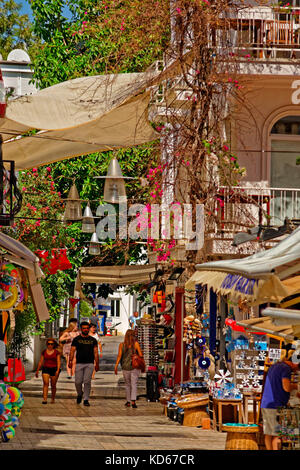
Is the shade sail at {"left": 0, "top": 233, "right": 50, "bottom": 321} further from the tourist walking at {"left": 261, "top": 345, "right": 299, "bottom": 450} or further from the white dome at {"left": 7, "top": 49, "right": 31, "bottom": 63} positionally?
the white dome at {"left": 7, "top": 49, "right": 31, "bottom": 63}

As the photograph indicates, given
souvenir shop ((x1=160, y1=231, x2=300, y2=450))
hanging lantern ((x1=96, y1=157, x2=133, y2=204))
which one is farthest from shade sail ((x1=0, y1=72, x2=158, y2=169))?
souvenir shop ((x1=160, y1=231, x2=300, y2=450))

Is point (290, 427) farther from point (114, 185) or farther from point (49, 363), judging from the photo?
point (49, 363)

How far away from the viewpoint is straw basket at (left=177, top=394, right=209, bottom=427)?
18.5 m

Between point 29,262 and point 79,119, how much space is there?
466 cm

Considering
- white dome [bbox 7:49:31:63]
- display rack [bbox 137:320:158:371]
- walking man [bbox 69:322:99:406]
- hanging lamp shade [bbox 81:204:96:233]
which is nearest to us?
walking man [bbox 69:322:99:406]

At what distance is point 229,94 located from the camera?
19703 millimetres

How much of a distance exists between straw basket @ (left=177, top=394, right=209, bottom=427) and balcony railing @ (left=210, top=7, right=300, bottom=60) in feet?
22.8

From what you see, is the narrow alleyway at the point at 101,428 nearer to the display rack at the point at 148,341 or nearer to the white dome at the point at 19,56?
the display rack at the point at 148,341

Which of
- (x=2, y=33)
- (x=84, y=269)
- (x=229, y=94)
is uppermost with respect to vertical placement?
(x=2, y=33)

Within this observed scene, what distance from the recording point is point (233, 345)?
19.5 metres


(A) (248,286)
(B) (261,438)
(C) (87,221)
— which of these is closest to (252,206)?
(C) (87,221)
